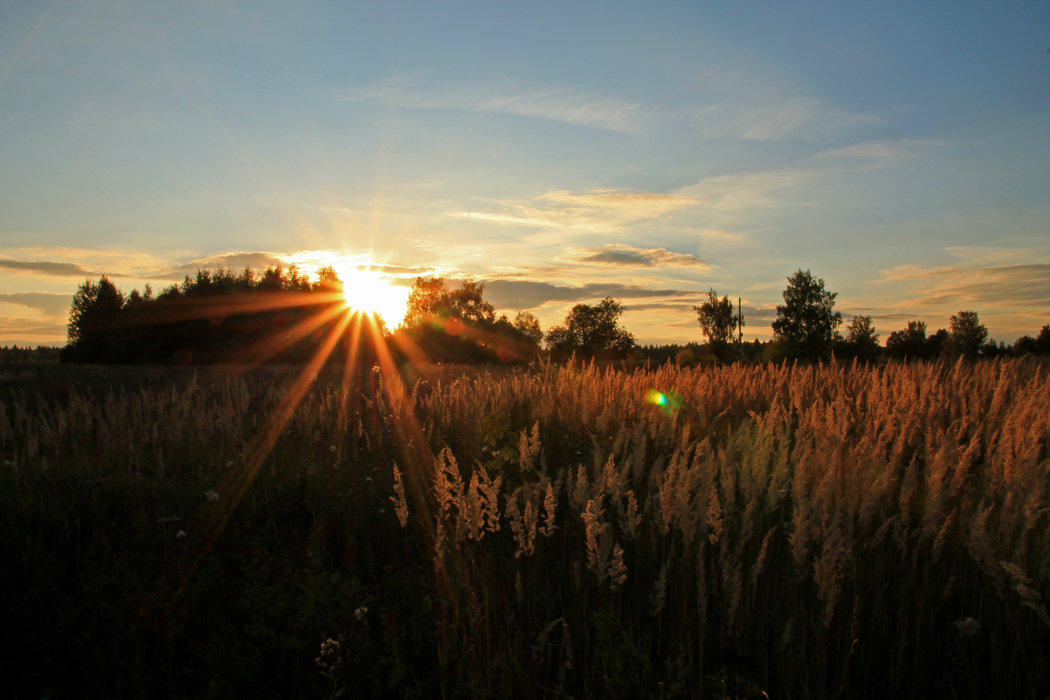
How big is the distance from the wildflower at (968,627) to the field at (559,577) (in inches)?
1.5

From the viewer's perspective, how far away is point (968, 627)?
2375 millimetres

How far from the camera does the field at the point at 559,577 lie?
2.34 metres

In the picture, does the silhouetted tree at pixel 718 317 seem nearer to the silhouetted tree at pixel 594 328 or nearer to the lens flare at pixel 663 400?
the silhouetted tree at pixel 594 328

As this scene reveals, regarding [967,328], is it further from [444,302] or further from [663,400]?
[663,400]

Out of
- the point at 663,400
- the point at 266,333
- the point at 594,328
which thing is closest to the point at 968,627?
the point at 663,400

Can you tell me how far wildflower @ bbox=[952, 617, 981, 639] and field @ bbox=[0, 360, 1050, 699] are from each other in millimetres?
38

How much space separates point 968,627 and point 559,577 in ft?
5.49

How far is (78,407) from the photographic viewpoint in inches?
263

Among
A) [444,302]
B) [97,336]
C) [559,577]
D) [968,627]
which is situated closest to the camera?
[968,627]

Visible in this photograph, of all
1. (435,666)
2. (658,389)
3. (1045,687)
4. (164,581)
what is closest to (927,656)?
(1045,687)

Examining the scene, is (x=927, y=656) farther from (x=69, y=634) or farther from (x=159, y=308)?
(x=159, y=308)

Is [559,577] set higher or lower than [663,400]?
lower

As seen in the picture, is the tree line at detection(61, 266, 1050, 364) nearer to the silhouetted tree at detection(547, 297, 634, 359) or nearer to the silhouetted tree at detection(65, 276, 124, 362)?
the silhouetted tree at detection(65, 276, 124, 362)

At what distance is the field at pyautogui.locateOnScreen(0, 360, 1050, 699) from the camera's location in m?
2.34
